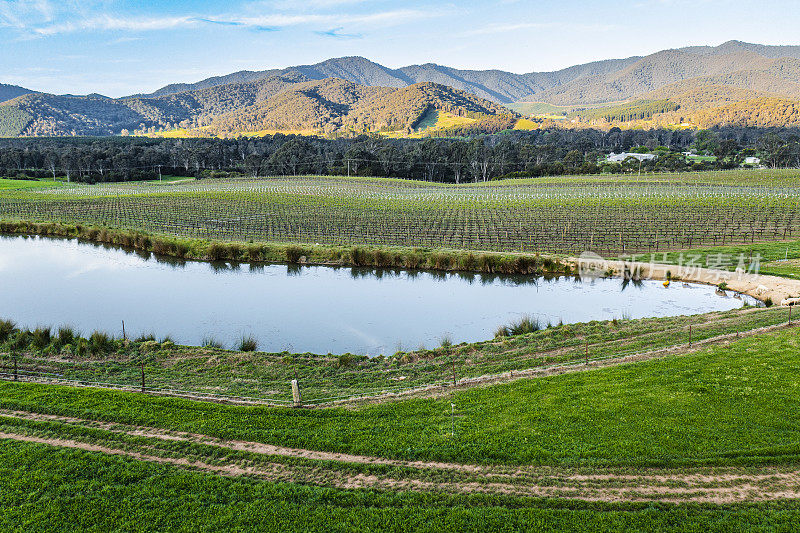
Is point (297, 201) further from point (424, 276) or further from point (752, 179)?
point (752, 179)

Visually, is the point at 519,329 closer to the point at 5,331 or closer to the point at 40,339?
the point at 40,339

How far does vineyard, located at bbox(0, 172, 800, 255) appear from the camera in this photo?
4491cm

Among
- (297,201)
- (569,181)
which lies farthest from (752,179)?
(297,201)

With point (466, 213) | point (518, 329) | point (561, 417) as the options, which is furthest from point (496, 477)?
point (466, 213)

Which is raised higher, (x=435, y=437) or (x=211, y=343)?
(x=435, y=437)

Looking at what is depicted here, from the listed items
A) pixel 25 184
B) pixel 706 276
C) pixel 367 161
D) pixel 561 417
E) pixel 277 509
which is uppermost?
pixel 367 161

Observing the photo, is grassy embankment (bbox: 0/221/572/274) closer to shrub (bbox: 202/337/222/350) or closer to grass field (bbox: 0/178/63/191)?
shrub (bbox: 202/337/222/350)

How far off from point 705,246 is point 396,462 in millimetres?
37825

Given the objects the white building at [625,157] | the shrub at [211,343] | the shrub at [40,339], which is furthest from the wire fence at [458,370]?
the white building at [625,157]

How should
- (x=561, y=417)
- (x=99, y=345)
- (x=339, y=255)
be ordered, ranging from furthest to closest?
(x=339, y=255)
(x=99, y=345)
(x=561, y=417)

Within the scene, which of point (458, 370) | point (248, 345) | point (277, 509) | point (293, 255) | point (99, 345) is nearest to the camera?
point (277, 509)

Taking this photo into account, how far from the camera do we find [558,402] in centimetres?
1383

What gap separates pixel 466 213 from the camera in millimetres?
61031

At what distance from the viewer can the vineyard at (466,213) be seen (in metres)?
44.9
